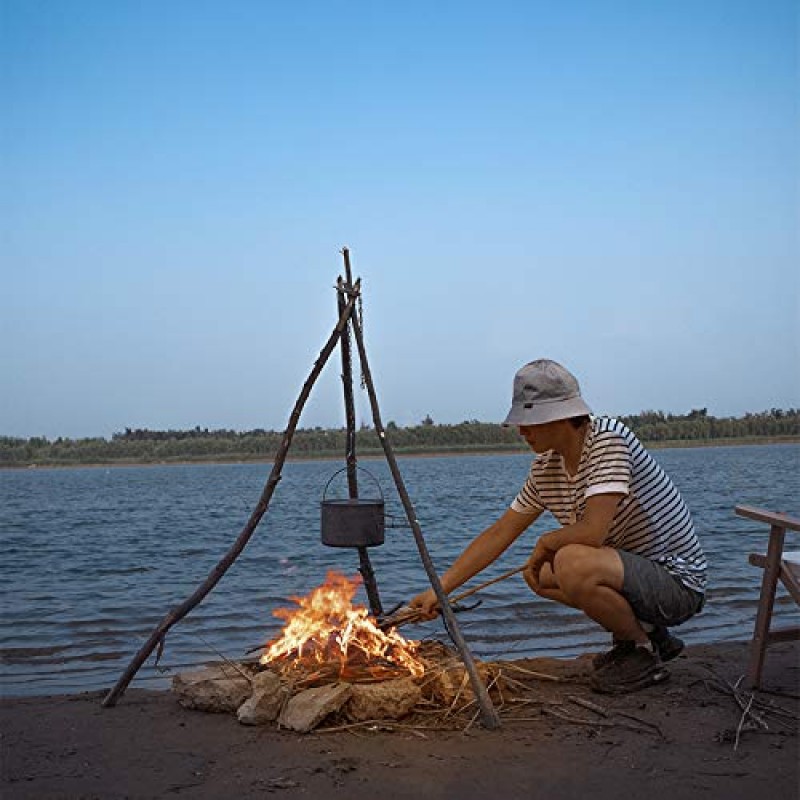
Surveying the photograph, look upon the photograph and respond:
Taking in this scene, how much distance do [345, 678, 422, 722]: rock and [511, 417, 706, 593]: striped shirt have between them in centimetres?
122

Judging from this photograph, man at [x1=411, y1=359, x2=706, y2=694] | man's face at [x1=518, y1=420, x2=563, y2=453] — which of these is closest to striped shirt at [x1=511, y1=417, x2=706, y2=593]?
man at [x1=411, y1=359, x2=706, y2=694]

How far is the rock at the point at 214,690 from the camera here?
462 cm

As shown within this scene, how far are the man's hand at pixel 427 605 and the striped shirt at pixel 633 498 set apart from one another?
2.55 ft

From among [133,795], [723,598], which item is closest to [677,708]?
[133,795]

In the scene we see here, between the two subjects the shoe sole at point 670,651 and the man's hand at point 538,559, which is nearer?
the man's hand at point 538,559

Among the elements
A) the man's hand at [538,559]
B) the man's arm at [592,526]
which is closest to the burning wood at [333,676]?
the man's hand at [538,559]

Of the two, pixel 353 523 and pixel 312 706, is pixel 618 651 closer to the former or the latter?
pixel 353 523

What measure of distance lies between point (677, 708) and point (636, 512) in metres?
0.93

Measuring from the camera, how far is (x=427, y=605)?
475 cm

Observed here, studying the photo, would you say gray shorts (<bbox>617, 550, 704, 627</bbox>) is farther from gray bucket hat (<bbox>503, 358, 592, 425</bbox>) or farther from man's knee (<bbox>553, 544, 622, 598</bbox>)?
gray bucket hat (<bbox>503, 358, 592, 425</bbox>)

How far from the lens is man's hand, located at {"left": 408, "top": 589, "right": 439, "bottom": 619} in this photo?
4734 millimetres

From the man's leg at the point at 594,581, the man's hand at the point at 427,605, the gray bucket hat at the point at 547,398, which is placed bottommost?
the man's hand at the point at 427,605

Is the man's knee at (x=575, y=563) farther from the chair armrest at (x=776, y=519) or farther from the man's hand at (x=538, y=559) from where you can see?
the chair armrest at (x=776, y=519)

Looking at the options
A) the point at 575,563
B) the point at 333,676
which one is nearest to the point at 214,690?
the point at 333,676
